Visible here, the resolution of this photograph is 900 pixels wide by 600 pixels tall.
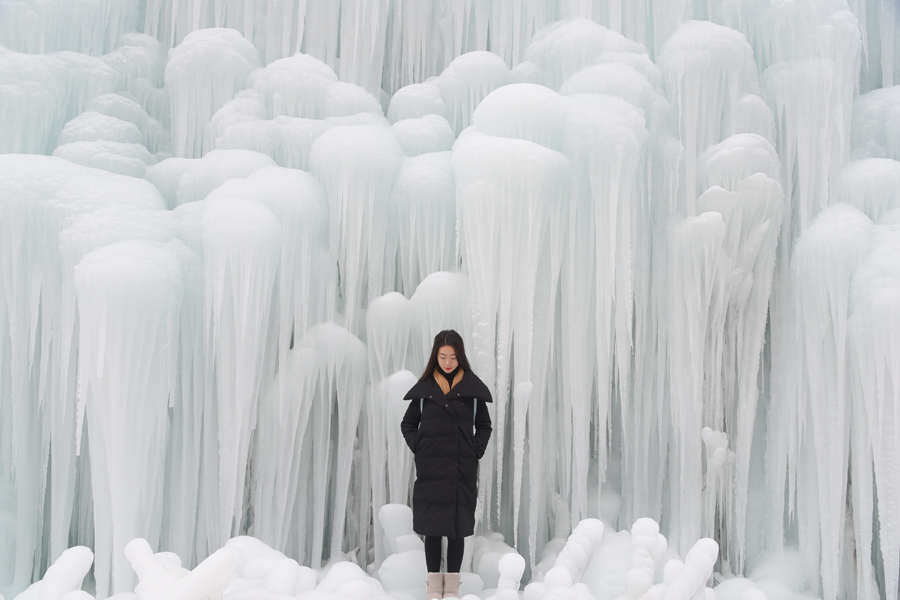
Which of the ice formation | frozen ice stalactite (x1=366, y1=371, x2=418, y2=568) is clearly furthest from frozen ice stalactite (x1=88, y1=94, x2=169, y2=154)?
frozen ice stalactite (x1=366, y1=371, x2=418, y2=568)

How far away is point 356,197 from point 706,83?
2421 mm

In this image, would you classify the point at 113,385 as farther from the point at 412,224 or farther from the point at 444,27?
the point at 444,27

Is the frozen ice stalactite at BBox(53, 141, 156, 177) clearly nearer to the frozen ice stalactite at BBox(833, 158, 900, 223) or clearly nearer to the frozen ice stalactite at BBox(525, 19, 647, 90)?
the frozen ice stalactite at BBox(525, 19, 647, 90)

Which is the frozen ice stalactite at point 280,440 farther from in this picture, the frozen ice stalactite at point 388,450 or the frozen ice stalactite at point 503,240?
the frozen ice stalactite at point 503,240

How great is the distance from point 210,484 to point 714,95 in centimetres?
407

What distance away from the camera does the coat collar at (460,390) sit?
3422mm

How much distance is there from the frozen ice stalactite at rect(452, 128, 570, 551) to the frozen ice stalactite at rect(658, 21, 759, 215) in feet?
3.16

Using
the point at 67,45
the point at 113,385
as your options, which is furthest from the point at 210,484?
the point at 67,45

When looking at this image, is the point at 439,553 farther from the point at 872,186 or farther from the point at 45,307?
the point at 872,186

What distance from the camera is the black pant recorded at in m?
3.37

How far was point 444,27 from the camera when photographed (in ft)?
18.3

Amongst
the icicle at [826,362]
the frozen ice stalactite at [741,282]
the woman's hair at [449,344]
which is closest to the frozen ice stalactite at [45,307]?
the woman's hair at [449,344]

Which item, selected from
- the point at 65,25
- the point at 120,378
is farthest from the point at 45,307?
the point at 65,25

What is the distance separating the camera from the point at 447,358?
346 cm
